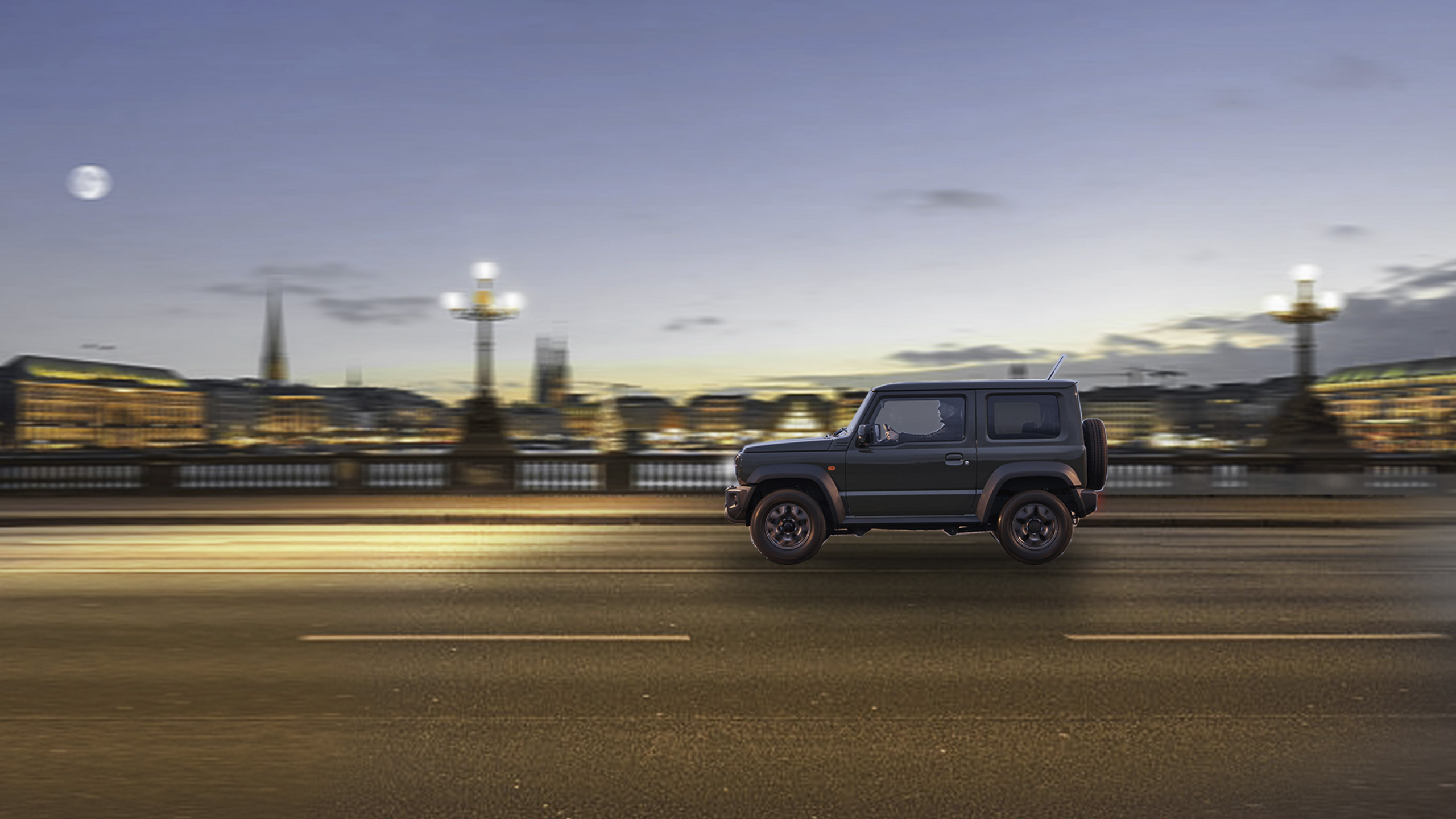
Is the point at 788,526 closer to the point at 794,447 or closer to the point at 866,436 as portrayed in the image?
the point at 794,447

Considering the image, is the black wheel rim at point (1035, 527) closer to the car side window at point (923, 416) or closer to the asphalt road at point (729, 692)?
the asphalt road at point (729, 692)

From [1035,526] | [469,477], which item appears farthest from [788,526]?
[469,477]

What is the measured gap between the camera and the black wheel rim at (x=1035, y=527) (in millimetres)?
12148

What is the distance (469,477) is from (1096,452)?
56.6ft

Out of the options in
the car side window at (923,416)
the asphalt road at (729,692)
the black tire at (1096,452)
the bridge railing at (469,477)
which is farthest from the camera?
the bridge railing at (469,477)

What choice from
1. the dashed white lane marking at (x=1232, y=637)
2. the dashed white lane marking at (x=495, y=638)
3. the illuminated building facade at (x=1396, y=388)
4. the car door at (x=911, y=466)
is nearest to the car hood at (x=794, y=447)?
the car door at (x=911, y=466)

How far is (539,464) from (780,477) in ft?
51.2

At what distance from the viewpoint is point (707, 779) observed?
4680 mm

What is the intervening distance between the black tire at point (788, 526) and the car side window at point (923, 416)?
120 centimetres

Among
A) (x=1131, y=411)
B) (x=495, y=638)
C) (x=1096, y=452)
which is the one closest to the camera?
(x=495, y=638)

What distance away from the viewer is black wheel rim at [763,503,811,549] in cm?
1221

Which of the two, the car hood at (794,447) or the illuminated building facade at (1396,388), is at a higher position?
the illuminated building facade at (1396,388)

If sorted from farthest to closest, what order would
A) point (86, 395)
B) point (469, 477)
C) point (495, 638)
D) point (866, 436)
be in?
1. point (86, 395)
2. point (469, 477)
3. point (866, 436)
4. point (495, 638)

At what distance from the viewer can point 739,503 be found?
12.3 m
